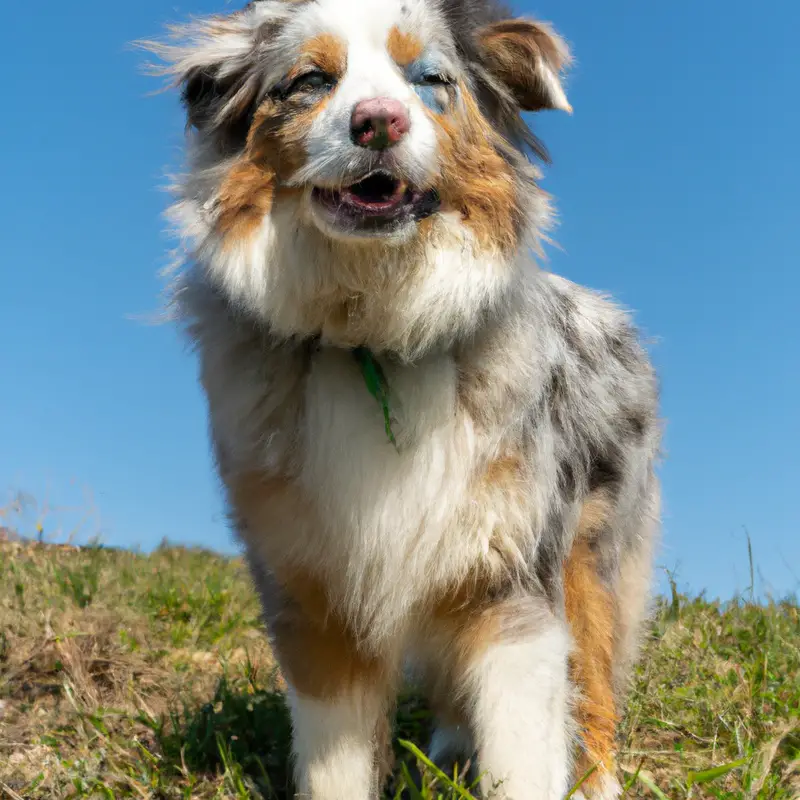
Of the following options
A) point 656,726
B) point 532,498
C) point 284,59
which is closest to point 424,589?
point 532,498

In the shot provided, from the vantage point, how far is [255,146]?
3.45 metres

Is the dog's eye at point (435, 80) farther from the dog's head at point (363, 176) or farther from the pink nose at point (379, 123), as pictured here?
the pink nose at point (379, 123)

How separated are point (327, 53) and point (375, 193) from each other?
501 millimetres

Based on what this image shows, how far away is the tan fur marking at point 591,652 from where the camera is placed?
3.88 meters

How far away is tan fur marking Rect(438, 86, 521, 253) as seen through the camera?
333 cm

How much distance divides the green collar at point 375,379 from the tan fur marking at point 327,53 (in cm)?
93

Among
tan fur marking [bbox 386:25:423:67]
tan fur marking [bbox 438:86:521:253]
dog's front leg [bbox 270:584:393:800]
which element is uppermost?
tan fur marking [bbox 386:25:423:67]

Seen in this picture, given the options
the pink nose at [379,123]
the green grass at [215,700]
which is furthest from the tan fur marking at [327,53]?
the green grass at [215,700]

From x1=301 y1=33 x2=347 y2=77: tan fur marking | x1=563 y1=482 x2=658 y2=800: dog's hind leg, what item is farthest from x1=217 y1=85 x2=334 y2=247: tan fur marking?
x1=563 y1=482 x2=658 y2=800: dog's hind leg

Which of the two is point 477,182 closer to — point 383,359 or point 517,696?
point 383,359

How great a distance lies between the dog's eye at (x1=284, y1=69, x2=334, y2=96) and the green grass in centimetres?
218

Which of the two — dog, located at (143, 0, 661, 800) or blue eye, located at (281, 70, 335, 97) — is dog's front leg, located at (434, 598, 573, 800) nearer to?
dog, located at (143, 0, 661, 800)

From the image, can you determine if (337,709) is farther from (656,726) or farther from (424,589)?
(656,726)

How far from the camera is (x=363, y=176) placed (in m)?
3.15
